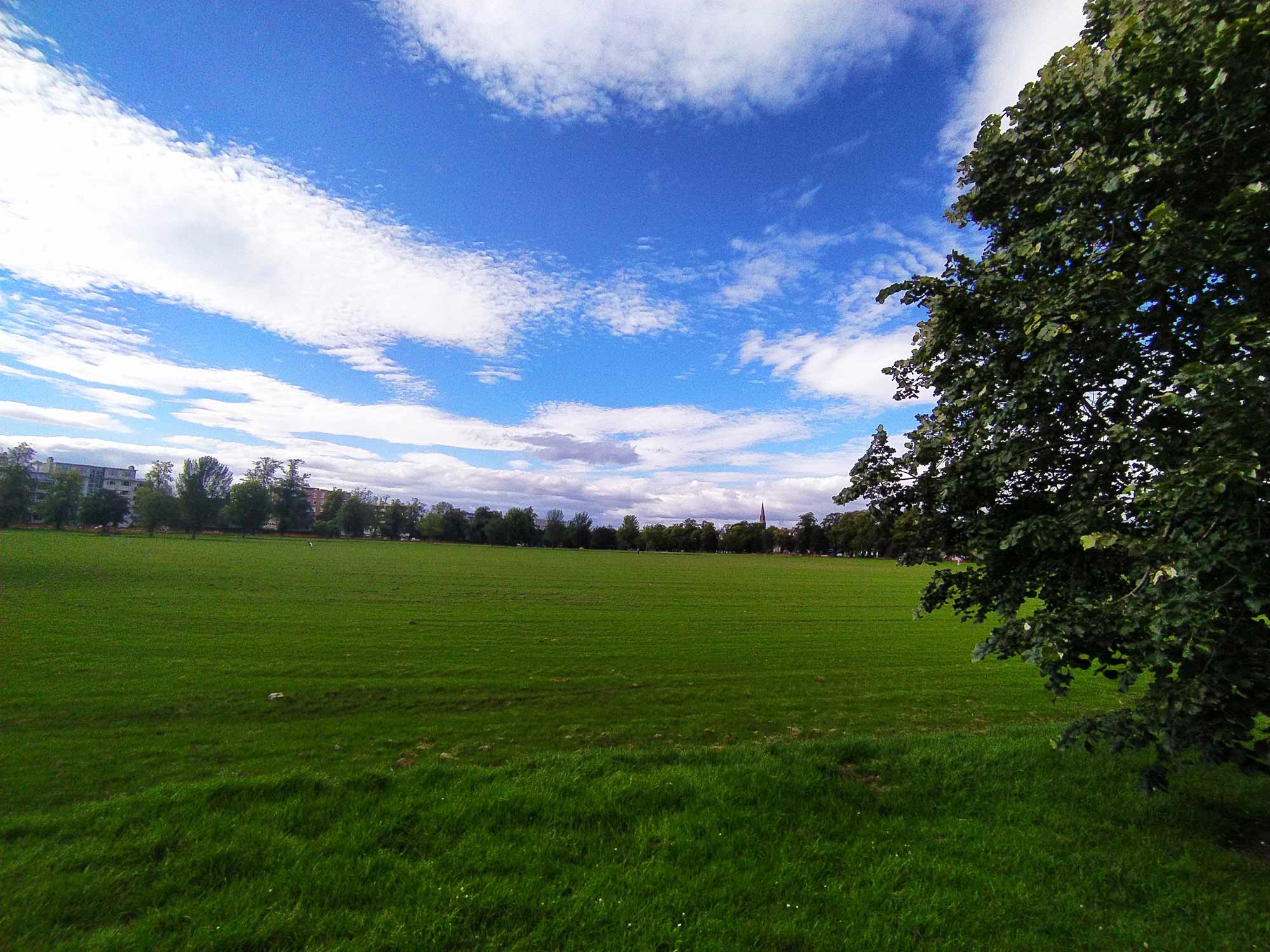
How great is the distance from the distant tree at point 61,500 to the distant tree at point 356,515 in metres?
55.6

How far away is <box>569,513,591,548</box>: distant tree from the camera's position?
179625mm

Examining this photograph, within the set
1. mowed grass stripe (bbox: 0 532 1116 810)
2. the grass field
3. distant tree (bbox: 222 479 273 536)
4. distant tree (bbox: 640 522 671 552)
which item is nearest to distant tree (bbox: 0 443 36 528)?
distant tree (bbox: 222 479 273 536)

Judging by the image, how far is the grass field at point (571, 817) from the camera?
14.0 feet

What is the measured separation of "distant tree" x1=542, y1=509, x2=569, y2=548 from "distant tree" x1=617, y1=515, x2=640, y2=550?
1877 centimetres

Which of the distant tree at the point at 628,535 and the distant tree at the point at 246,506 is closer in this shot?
the distant tree at the point at 246,506

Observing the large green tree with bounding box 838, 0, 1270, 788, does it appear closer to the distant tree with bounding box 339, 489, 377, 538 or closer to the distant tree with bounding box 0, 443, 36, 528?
the distant tree with bounding box 0, 443, 36, 528

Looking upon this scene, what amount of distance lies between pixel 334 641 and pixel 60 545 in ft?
197

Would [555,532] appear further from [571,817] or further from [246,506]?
[571,817]

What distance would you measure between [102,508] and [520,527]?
92887 millimetres

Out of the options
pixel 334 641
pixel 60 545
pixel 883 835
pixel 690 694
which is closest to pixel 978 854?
pixel 883 835

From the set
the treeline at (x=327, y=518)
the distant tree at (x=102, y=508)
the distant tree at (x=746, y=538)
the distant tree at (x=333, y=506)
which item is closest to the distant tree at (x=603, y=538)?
the treeline at (x=327, y=518)

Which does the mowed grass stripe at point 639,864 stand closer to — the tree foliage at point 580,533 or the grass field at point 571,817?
the grass field at point 571,817

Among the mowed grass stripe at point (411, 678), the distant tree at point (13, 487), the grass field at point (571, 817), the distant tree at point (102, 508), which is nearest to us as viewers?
the grass field at point (571, 817)

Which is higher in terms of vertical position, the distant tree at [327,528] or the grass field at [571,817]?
the distant tree at [327,528]
